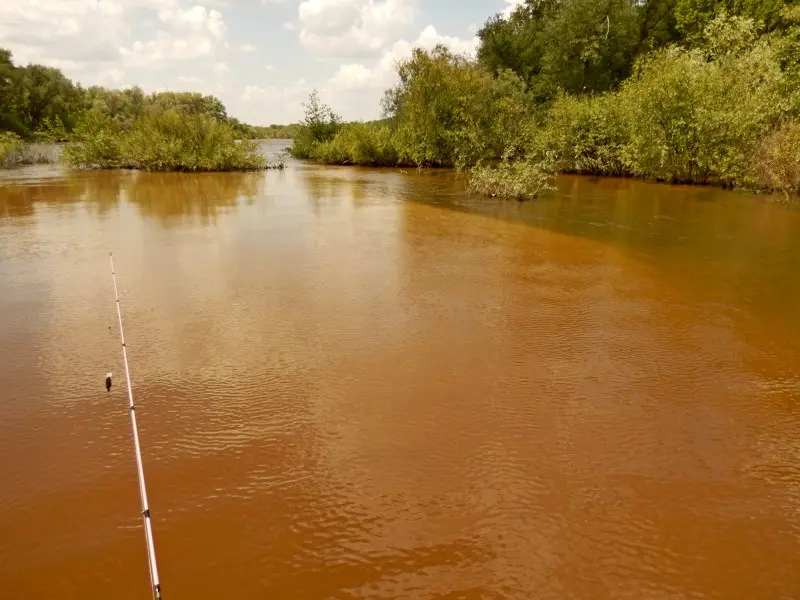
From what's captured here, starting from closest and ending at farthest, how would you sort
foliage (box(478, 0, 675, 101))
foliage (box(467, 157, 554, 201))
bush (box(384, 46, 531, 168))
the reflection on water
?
the reflection on water, foliage (box(467, 157, 554, 201)), bush (box(384, 46, 531, 168)), foliage (box(478, 0, 675, 101))

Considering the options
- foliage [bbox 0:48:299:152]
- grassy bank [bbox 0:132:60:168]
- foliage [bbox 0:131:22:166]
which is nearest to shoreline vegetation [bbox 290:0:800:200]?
grassy bank [bbox 0:132:60:168]

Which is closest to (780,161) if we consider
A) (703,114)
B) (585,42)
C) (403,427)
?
(703,114)

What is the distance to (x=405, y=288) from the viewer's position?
26.3 ft

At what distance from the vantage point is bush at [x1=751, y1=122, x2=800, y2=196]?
16.9m

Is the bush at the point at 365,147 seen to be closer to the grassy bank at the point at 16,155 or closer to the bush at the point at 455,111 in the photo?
the bush at the point at 455,111

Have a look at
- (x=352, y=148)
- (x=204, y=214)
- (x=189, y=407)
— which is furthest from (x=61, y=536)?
(x=352, y=148)

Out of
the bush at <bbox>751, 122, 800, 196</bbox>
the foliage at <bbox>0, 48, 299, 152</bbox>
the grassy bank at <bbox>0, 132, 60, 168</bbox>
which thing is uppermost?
the foliage at <bbox>0, 48, 299, 152</bbox>

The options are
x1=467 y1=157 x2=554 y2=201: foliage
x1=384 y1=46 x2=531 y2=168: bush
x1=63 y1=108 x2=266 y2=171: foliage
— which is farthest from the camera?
x1=384 y1=46 x2=531 y2=168: bush

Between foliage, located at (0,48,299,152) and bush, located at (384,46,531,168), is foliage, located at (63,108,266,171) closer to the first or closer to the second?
bush, located at (384,46,531,168)

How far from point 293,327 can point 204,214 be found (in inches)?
382

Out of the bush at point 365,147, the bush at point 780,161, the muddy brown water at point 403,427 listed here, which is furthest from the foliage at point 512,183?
the bush at point 365,147

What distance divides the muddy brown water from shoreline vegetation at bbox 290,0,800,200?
11.2 metres

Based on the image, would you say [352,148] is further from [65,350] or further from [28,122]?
[28,122]

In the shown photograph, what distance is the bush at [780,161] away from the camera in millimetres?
16891
